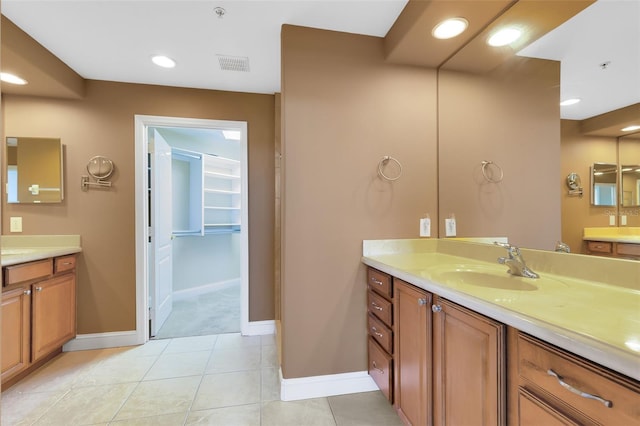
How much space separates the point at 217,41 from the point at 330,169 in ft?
4.00

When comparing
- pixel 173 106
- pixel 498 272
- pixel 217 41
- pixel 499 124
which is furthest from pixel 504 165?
pixel 173 106

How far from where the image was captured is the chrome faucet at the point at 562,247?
4.35 feet

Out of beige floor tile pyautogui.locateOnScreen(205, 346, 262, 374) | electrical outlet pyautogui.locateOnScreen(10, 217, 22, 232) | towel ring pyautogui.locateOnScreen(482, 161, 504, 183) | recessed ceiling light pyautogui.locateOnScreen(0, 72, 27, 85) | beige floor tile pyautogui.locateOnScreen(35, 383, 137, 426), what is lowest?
beige floor tile pyautogui.locateOnScreen(35, 383, 137, 426)

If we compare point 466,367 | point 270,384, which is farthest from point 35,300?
point 466,367

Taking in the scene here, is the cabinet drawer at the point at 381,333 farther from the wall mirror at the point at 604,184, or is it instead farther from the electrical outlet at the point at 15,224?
the electrical outlet at the point at 15,224

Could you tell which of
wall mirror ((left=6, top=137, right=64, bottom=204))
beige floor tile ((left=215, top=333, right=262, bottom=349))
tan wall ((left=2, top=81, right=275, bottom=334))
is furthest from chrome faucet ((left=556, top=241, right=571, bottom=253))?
wall mirror ((left=6, top=137, right=64, bottom=204))

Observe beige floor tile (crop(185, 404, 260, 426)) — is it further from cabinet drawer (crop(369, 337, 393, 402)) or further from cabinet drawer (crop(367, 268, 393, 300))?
cabinet drawer (crop(367, 268, 393, 300))

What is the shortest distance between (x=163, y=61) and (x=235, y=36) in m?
0.71

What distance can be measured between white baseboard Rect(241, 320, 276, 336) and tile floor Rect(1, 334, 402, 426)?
313 mm

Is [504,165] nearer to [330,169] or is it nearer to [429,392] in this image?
[330,169]

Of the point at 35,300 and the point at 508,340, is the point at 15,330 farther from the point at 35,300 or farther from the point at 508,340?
the point at 508,340

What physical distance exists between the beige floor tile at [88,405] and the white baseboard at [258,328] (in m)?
0.97

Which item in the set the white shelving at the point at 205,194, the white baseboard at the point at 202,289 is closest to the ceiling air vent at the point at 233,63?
the white shelving at the point at 205,194

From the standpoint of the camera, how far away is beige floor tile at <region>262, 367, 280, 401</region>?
6.24 feet
